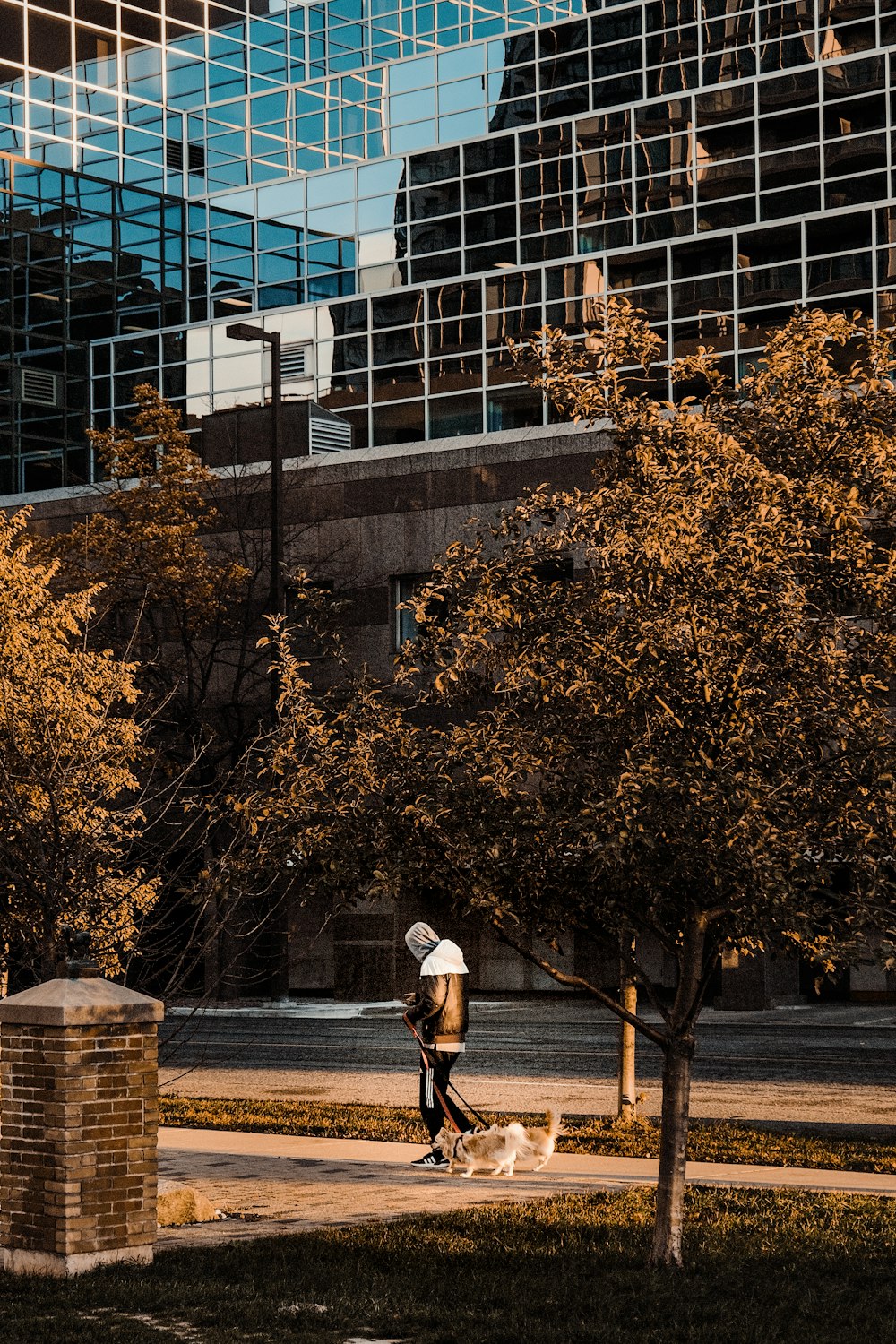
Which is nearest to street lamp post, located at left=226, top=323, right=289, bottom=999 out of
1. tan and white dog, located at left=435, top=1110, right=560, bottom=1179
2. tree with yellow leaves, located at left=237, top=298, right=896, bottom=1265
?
tan and white dog, located at left=435, top=1110, right=560, bottom=1179

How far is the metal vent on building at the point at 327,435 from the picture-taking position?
1697 inches

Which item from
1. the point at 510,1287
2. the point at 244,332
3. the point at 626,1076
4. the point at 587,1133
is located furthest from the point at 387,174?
the point at 510,1287

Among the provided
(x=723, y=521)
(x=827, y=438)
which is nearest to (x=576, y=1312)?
(x=723, y=521)

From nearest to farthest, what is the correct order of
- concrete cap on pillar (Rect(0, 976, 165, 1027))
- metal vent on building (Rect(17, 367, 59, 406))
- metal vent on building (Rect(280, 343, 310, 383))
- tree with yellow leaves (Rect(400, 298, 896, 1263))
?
tree with yellow leaves (Rect(400, 298, 896, 1263)) < concrete cap on pillar (Rect(0, 976, 165, 1027)) < metal vent on building (Rect(280, 343, 310, 383)) < metal vent on building (Rect(17, 367, 59, 406))

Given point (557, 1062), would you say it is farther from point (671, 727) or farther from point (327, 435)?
point (327, 435)

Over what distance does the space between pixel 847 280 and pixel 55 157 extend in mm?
27779

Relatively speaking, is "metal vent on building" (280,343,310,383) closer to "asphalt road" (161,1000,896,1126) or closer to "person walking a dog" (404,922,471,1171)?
"asphalt road" (161,1000,896,1126)

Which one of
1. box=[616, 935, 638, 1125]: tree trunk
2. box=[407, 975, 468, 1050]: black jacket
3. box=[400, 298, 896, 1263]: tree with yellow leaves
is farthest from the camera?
box=[616, 935, 638, 1125]: tree trunk

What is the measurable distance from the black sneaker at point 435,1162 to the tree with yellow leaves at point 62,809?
2.68m

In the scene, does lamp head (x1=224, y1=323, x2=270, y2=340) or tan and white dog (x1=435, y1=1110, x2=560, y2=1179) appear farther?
lamp head (x1=224, y1=323, x2=270, y2=340)

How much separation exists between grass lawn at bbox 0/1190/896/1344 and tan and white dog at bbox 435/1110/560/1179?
0.72 meters

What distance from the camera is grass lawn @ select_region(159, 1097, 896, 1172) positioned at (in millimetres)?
14719

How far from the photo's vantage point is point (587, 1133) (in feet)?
53.5

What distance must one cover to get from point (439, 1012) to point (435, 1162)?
1.10 meters
